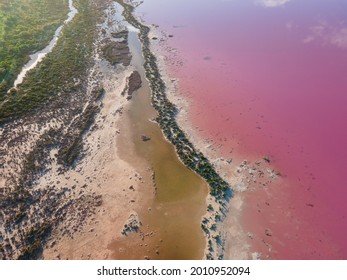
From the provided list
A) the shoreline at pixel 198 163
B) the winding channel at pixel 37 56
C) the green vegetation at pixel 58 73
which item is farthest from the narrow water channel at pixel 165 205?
the winding channel at pixel 37 56

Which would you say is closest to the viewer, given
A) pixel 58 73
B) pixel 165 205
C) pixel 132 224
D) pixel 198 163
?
pixel 132 224

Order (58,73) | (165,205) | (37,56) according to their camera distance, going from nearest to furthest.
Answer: (165,205) → (58,73) → (37,56)

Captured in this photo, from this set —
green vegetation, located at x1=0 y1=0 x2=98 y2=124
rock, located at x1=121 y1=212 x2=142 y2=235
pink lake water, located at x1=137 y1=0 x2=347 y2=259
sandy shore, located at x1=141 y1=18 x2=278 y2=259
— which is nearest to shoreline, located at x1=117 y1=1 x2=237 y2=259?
sandy shore, located at x1=141 y1=18 x2=278 y2=259

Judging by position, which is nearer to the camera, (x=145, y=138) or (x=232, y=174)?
(x=232, y=174)

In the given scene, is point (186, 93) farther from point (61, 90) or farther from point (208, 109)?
point (61, 90)

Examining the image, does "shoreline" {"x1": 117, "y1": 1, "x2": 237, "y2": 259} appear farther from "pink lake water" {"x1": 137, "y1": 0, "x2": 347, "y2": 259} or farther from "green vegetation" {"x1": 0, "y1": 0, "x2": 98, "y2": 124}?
"green vegetation" {"x1": 0, "y1": 0, "x2": 98, "y2": 124}

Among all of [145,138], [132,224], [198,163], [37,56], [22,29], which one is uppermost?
[22,29]

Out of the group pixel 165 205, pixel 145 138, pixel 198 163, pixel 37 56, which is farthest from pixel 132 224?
pixel 37 56

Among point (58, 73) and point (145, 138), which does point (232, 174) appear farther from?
Result: point (58, 73)
